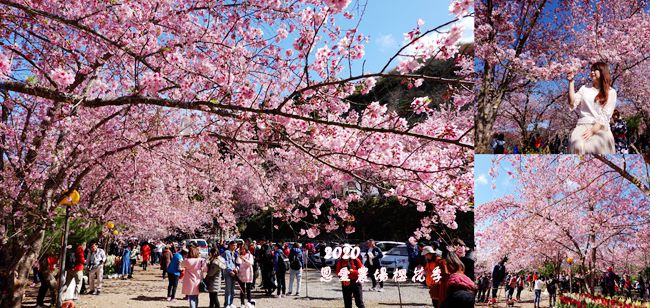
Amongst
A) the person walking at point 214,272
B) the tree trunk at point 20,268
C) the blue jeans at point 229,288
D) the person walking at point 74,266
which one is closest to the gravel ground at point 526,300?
the person walking at point 214,272

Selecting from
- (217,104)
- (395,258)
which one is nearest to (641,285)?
(217,104)

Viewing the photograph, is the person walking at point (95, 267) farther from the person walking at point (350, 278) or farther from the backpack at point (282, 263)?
the person walking at point (350, 278)

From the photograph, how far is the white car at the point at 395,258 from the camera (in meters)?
8.31

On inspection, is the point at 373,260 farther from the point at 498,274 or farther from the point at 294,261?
the point at 498,274

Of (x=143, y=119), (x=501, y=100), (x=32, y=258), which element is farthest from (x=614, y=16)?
(x=32, y=258)

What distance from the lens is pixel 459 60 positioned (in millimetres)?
2318

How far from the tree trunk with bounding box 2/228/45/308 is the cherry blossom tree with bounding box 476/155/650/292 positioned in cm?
366

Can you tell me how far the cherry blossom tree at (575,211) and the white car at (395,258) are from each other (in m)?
6.16

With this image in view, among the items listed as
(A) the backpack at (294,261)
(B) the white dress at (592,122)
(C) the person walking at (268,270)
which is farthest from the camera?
(C) the person walking at (268,270)

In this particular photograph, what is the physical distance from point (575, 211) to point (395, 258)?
21.6 feet

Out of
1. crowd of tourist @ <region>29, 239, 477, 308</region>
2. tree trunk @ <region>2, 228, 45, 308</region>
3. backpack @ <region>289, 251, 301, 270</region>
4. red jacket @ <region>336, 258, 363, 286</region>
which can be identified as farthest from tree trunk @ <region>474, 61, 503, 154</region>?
backpack @ <region>289, 251, 301, 270</region>

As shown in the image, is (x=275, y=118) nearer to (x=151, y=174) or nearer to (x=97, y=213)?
(x=151, y=174)

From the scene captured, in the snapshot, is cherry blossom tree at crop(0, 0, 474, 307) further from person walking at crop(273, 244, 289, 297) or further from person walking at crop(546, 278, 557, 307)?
person walking at crop(273, 244, 289, 297)

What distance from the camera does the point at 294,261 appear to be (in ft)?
20.9
